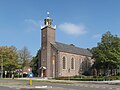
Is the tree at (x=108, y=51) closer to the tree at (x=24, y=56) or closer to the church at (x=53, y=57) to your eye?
the church at (x=53, y=57)

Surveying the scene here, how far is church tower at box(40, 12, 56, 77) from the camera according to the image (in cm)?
7588

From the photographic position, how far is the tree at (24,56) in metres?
80.4

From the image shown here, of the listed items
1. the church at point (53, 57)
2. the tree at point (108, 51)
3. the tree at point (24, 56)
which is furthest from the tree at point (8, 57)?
the tree at point (108, 51)

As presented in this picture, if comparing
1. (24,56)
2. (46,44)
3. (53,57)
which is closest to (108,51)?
(53,57)

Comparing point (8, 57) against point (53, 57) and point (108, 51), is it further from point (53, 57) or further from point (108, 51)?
point (108, 51)

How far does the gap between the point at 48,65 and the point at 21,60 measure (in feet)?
34.5

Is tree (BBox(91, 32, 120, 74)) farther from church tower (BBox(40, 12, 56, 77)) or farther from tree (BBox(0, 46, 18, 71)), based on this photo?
tree (BBox(0, 46, 18, 71))

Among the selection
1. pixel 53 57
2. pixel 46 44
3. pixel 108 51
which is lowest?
pixel 53 57

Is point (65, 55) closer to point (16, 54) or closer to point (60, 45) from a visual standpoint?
point (60, 45)

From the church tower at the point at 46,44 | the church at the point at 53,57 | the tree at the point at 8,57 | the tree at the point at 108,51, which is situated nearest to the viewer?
the tree at the point at 108,51

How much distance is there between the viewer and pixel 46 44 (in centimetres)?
7662

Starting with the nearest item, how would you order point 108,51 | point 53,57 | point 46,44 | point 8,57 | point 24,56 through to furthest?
point 108,51 → point 8,57 → point 53,57 → point 46,44 → point 24,56

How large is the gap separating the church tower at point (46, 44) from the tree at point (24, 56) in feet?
19.1

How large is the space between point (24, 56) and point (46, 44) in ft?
31.0
